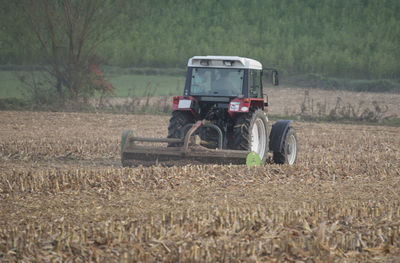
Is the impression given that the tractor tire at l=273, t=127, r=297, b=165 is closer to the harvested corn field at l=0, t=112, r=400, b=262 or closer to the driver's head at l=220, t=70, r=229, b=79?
the harvested corn field at l=0, t=112, r=400, b=262

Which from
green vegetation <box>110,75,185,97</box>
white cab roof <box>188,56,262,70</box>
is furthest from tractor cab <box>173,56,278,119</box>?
green vegetation <box>110,75,185,97</box>

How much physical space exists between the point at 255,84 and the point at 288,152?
4.84 feet

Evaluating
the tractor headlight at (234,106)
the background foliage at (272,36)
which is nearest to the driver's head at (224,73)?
the tractor headlight at (234,106)

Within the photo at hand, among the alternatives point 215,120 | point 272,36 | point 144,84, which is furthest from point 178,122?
point 272,36

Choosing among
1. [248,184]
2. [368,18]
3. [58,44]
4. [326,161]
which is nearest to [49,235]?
[248,184]

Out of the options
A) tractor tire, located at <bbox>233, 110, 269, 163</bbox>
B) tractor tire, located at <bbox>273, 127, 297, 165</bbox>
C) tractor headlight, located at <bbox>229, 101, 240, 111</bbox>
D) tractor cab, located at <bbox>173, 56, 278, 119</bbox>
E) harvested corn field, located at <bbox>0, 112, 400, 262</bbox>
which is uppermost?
tractor cab, located at <bbox>173, 56, 278, 119</bbox>

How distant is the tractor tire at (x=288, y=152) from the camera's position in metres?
11.0

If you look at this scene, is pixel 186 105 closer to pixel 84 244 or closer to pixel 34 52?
pixel 84 244

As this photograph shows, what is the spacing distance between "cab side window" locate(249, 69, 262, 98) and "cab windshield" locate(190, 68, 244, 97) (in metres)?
0.21

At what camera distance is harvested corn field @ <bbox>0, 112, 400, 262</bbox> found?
5441 mm

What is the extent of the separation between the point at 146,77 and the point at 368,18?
15.8 meters

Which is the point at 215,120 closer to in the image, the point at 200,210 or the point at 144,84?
the point at 200,210

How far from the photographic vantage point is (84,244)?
18.2 ft

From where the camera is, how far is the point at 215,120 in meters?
10.5
